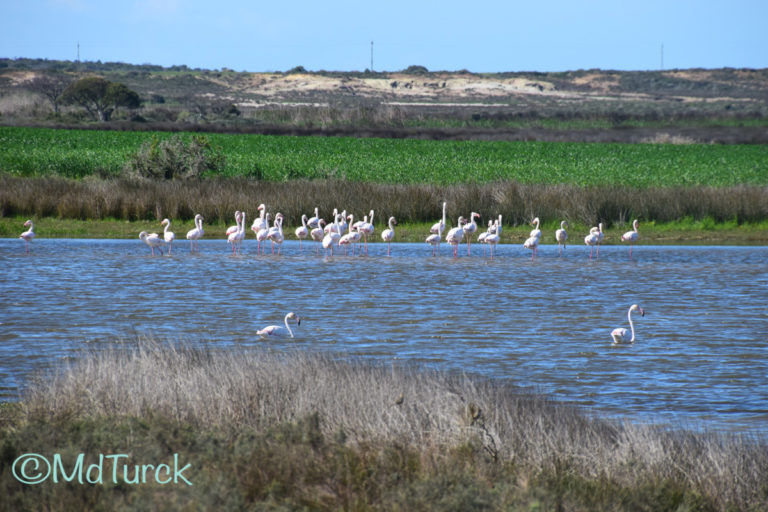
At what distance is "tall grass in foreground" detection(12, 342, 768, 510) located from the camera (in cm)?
669

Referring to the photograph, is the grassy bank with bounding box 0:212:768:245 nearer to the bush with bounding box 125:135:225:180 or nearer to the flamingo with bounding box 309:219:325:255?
the flamingo with bounding box 309:219:325:255

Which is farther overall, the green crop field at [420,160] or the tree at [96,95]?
the tree at [96,95]

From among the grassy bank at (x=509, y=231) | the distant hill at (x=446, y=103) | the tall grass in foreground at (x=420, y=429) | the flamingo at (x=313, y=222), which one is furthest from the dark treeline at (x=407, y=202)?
the distant hill at (x=446, y=103)

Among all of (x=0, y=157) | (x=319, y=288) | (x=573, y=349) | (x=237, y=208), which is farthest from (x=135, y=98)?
(x=573, y=349)

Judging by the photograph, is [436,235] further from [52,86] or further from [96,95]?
[52,86]

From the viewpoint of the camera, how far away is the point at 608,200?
1192 inches

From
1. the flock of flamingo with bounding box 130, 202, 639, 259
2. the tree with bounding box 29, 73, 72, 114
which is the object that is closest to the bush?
the flock of flamingo with bounding box 130, 202, 639, 259

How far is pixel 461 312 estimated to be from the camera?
53.5 ft

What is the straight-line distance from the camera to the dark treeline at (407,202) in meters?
30.3

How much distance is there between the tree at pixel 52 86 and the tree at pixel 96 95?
214cm

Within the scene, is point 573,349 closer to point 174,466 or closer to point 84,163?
point 174,466

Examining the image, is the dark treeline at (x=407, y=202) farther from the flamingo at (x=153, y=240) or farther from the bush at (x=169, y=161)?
the flamingo at (x=153, y=240)

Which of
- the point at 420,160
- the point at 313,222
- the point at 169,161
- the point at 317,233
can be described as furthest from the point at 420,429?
the point at 420,160

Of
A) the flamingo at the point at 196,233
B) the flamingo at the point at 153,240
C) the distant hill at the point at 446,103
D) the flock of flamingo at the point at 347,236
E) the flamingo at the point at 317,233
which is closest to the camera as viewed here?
the flamingo at the point at 153,240
